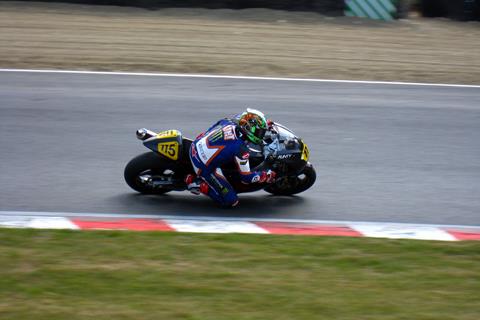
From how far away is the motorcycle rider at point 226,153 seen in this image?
8.62m

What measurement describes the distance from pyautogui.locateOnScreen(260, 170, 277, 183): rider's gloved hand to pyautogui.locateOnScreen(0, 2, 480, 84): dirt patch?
24.4 feet

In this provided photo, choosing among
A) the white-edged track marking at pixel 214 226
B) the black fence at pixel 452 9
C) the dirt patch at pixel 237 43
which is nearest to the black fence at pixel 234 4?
the dirt patch at pixel 237 43

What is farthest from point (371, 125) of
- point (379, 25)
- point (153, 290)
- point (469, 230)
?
point (379, 25)

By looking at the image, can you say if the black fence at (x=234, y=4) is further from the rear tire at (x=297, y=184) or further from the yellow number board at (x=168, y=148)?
the yellow number board at (x=168, y=148)

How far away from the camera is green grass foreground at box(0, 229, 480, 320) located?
5.84 meters

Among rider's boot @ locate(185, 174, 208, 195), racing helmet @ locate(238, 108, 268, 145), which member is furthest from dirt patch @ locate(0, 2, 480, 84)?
racing helmet @ locate(238, 108, 268, 145)

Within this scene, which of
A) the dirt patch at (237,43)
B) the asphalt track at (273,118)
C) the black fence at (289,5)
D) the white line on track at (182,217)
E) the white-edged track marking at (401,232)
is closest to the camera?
the white-edged track marking at (401,232)

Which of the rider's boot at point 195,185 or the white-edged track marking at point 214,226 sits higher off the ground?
the rider's boot at point 195,185

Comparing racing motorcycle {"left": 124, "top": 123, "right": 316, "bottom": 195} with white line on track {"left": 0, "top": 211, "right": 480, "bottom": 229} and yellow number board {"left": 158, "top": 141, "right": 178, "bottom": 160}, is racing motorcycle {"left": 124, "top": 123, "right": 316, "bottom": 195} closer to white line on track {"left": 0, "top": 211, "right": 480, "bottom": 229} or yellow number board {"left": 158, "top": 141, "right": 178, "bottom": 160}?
yellow number board {"left": 158, "top": 141, "right": 178, "bottom": 160}

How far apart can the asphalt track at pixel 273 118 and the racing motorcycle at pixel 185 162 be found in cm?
28

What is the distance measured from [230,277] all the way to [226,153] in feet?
7.91

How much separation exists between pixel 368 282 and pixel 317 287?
48 cm

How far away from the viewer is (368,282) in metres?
6.50

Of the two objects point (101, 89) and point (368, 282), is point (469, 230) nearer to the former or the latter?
point (368, 282)
